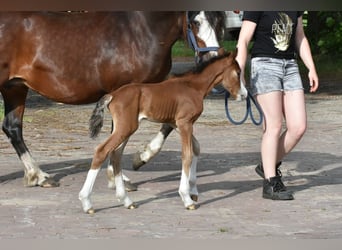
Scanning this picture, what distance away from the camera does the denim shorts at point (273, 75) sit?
598 cm

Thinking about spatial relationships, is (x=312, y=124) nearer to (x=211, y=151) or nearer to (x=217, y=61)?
(x=211, y=151)

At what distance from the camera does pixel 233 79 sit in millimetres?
5938

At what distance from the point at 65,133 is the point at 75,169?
289 centimetres

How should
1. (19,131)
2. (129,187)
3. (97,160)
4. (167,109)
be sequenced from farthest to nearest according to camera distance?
(19,131)
(129,187)
(167,109)
(97,160)

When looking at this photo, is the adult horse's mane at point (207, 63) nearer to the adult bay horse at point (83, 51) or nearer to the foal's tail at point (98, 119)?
the adult bay horse at point (83, 51)

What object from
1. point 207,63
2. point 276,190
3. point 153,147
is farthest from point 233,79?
point 153,147

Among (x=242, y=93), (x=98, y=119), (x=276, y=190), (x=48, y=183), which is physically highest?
(x=242, y=93)

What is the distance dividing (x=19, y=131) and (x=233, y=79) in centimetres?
250

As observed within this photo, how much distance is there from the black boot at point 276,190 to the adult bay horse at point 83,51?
55.3 inches

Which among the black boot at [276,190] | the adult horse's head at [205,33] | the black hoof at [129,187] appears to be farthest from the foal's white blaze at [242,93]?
the black hoof at [129,187]

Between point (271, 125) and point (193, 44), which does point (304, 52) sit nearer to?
point (271, 125)

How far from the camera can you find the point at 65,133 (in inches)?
426

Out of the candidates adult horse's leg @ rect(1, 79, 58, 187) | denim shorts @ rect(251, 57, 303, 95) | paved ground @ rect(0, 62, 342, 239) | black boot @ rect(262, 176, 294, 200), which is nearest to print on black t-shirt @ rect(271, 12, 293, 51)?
denim shorts @ rect(251, 57, 303, 95)

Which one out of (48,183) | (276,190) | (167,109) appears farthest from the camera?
(48,183)
